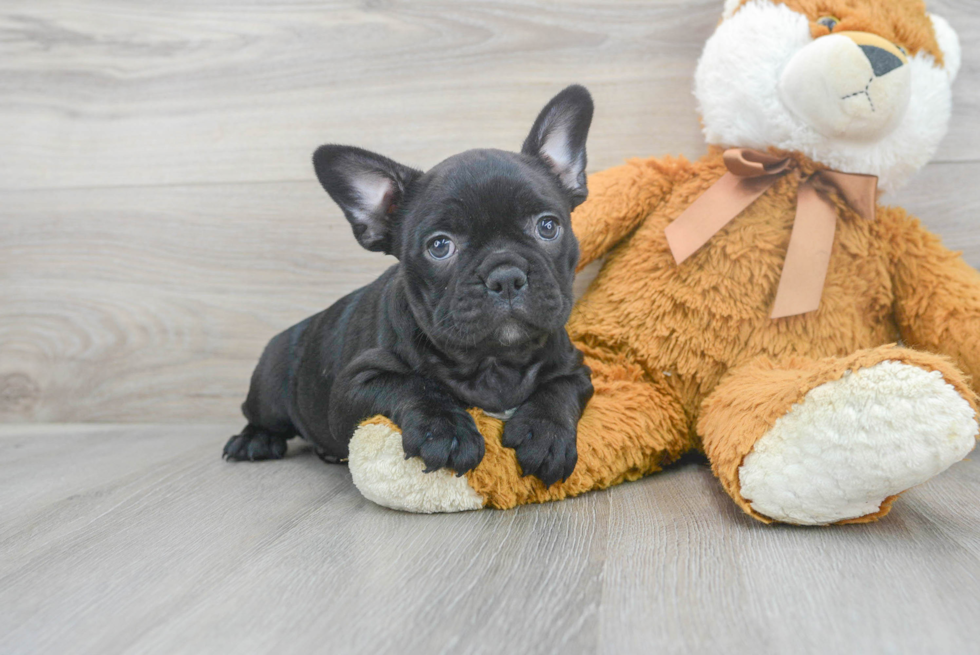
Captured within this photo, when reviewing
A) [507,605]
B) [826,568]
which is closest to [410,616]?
[507,605]

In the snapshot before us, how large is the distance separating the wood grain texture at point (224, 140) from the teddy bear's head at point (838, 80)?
333 mm

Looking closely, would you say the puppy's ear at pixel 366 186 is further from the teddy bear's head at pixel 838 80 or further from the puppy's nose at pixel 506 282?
the teddy bear's head at pixel 838 80

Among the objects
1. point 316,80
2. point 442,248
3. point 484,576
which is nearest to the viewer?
point 484,576

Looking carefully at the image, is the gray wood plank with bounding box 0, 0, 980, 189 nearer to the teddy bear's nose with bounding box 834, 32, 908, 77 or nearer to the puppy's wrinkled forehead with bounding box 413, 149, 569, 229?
the teddy bear's nose with bounding box 834, 32, 908, 77

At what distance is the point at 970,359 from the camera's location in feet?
4.61

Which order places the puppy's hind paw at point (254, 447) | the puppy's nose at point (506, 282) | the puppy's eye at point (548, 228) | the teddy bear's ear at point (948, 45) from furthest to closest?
the puppy's hind paw at point (254, 447)
the teddy bear's ear at point (948, 45)
the puppy's eye at point (548, 228)
the puppy's nose at point (506, 282)

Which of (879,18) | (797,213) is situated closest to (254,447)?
(797,213)

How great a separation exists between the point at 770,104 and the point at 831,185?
7.9 inches

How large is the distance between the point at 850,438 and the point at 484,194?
0.64 m

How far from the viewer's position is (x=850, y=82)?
4.33 ft

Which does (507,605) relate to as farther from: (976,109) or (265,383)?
(976,109)

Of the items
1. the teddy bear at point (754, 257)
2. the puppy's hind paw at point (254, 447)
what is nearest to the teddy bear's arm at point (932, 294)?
the teddy bear at point (754, 257)

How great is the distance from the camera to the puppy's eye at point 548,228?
4.11 ft

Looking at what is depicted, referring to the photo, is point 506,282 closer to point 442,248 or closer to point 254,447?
point 442,248
